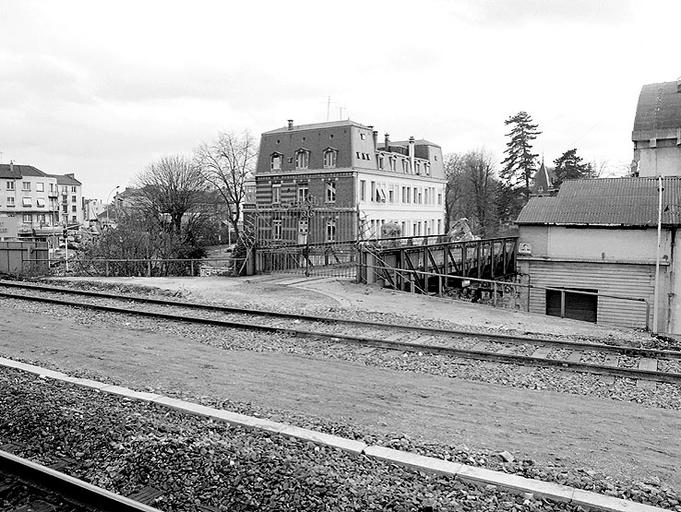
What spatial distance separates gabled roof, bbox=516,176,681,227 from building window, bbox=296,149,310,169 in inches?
1225

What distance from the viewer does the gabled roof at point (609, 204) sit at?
86.2 feet

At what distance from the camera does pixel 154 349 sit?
11844 mm

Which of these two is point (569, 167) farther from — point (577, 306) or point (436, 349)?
point (436, 349)

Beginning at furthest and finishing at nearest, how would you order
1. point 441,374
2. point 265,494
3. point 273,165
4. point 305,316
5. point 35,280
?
point 273,165 → point 35,280 → point 305,316 → point 441,374 → point 265,494

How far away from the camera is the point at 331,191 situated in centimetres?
5631

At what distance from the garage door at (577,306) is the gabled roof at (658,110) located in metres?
16.8

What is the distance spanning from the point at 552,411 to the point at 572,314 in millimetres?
20471

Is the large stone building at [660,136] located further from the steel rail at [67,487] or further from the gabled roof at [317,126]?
the steel rail at [67,487]

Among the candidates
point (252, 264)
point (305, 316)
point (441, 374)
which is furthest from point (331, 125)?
point (441, 374)

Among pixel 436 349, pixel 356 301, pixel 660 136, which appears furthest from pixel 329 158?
pixel 436 349

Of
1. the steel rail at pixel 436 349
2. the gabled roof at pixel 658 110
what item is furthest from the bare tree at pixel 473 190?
the steel rail at pixel 436 349

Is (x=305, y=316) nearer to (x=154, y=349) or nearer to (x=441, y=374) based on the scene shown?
(x=154, y=349)

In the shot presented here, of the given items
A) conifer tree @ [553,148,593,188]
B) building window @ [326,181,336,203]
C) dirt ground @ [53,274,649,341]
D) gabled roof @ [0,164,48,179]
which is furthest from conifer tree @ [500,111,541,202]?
gabled roof @ [0,164,48,179]

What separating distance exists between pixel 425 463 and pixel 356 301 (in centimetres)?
1252
